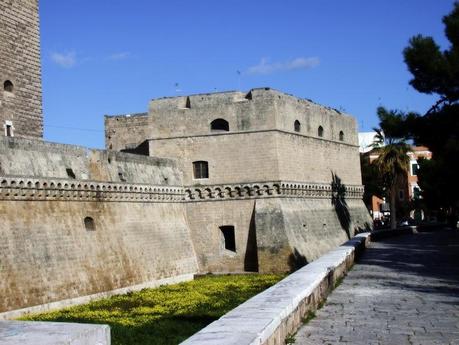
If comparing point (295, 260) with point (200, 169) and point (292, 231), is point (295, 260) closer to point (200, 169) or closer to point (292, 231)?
point (292, 231)

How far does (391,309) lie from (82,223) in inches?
472

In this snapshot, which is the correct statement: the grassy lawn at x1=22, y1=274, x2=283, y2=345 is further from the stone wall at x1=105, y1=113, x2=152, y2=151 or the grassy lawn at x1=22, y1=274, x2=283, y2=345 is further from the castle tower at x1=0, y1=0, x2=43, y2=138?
the castle tower at x1=0, y1=0, x2=43, y2=138

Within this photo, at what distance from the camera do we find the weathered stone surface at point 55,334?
112 inches

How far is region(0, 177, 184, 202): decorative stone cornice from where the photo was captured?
15.7m

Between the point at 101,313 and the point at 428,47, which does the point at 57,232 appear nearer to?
the point at 101,313

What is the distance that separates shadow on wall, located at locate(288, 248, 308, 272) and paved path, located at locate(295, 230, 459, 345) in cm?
851

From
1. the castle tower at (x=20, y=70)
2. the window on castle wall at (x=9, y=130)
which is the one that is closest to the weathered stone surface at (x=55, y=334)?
the castle tower at (x=20, y=70)

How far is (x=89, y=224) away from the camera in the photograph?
18.8m

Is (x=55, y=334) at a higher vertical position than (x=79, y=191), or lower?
lower

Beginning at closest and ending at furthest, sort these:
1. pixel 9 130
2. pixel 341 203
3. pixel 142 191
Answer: pixel 9 130 < pixel 142 191 < pixel 341 203

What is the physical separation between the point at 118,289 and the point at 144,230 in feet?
9.57

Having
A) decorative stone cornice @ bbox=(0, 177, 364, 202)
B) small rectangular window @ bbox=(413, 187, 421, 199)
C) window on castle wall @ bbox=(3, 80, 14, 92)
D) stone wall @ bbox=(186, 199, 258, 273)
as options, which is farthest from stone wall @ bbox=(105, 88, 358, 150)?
small rectangular window @ bbox=(413, 187, 421, 199)

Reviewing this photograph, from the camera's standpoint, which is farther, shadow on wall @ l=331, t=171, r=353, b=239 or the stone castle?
shadow on wall @ l=331, t=171, r=353, b=239

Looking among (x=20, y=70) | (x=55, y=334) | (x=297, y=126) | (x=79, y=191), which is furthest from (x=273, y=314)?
(x=297, y=126)
